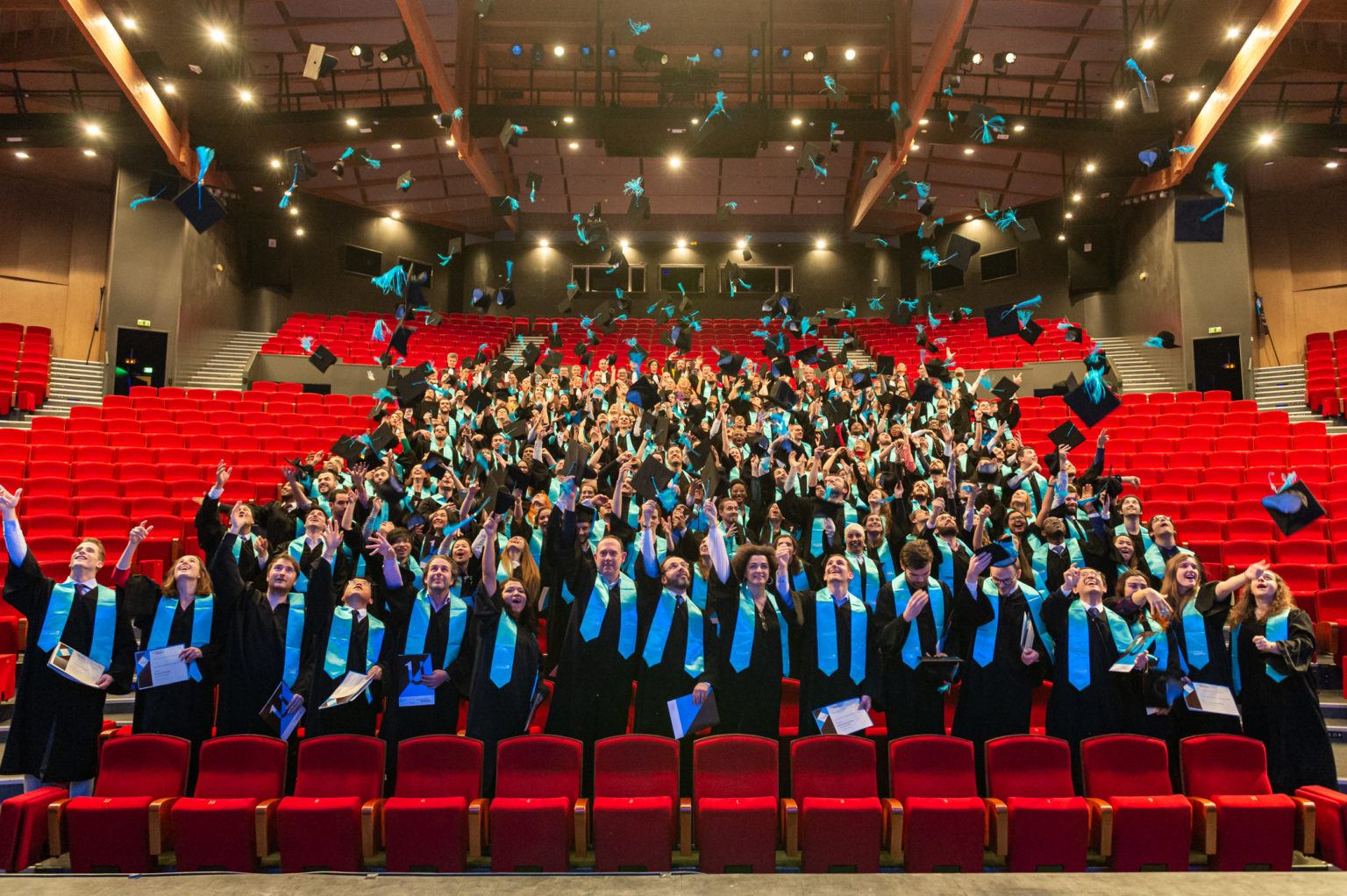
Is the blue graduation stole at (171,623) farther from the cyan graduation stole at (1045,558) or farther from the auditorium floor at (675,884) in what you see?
the cyan graduation stole at (1045,558)

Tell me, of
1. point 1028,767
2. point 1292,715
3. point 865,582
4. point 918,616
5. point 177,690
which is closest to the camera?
point 1028,767

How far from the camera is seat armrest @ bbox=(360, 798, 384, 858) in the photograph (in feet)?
11.9

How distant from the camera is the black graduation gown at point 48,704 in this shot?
394 cm

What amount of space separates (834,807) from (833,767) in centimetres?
25

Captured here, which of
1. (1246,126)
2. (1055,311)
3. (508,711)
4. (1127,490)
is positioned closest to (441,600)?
(508,711)

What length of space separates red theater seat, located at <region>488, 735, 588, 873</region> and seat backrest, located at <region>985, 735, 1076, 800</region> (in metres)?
1.89

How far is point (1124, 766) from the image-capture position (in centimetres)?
393

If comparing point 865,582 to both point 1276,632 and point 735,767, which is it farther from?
point 1276,632

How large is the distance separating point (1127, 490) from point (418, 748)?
6.62 m

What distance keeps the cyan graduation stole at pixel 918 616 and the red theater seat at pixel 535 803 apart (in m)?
1.72

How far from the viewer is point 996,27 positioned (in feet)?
40.7

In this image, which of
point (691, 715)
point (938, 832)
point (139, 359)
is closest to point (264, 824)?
point (691, 715)

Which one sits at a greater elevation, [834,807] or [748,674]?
[748,674]

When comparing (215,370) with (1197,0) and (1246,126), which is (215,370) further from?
(1246,126)
